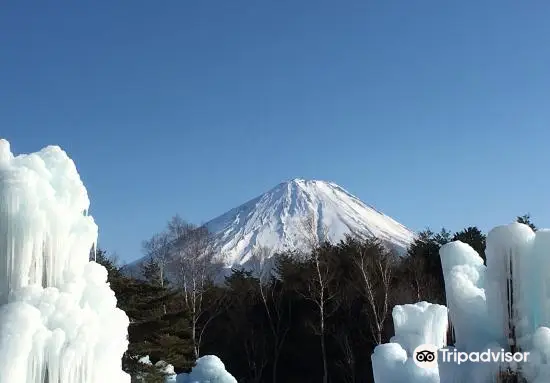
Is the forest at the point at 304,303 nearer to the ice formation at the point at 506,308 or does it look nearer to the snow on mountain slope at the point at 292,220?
the ice formation at the point at 506,308

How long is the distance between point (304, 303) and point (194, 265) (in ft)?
16.3

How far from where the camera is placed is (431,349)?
436 inches

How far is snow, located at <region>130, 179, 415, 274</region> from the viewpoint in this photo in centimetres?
6144

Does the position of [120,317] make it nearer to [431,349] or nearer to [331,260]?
[431,349]

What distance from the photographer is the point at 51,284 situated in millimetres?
7082

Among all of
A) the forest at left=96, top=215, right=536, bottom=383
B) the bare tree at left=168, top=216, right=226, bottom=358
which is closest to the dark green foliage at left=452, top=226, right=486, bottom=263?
the forest at left=96, top=215, right=536, bottom=383

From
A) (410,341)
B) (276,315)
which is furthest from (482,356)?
(276,315)

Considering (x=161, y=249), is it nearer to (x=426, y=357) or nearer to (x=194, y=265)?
(x=194, y=265)

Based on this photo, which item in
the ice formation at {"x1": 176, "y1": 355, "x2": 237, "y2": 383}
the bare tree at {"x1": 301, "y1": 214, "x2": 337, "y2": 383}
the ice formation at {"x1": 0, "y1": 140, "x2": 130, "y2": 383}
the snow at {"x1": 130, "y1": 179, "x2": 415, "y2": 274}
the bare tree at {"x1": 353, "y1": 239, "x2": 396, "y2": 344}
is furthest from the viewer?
the snow at {"x1": 130, "y1": 179, "x2": 415, "y2": 274}

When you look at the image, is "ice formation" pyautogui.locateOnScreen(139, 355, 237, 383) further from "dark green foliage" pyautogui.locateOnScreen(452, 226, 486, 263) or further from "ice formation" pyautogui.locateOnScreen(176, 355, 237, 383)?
"dark green foliage" pyautogui.locateOnScreen(452, 226, 486, 263)

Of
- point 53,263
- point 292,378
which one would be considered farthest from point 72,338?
point 292,378

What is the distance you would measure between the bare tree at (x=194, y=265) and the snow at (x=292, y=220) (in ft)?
88.3

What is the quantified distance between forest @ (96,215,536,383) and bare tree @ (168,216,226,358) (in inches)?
2.0

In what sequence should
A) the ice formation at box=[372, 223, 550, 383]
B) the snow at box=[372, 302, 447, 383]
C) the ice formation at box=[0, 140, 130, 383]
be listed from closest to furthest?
the ice formation at box=[0, 140, 130, 383]
the ice formation at box=[372, 223, 550, 383]
the snow at box=[372, 302, 447, 383]
